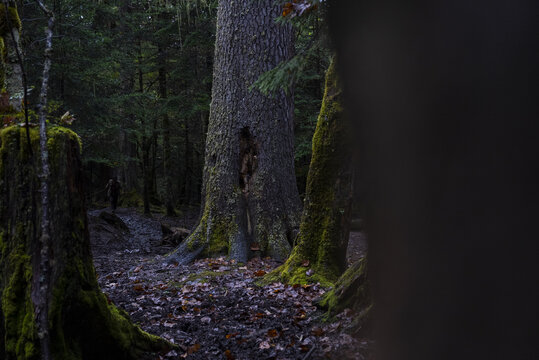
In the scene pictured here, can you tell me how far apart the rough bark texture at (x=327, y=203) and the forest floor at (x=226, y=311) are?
0.36 metres

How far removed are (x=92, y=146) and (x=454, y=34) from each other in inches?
627

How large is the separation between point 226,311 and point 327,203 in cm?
176

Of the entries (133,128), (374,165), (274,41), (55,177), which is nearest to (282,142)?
(274,41)

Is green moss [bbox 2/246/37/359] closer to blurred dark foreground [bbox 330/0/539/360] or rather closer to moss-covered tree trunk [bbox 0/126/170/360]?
moss-covered tree trunk [bbox 0/126/170/360]

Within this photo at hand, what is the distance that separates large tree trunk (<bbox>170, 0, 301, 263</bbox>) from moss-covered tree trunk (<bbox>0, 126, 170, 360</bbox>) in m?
Result: 4.51

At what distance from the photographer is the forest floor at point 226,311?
3.48 meters

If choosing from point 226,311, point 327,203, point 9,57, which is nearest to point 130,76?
point 9,57

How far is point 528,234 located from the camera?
2.32ft

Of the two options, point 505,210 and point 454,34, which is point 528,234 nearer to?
point 505,210

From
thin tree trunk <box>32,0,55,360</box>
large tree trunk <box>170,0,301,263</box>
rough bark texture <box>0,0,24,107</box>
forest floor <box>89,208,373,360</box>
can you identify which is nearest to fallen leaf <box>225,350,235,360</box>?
forest floor <box>89,208,373,360</box>

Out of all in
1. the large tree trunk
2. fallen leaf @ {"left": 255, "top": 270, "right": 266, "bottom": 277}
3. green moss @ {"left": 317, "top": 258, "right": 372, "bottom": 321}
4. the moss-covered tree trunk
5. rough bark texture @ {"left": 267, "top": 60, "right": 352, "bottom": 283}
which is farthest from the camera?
the large tree trunk

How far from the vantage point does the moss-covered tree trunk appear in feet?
9.12

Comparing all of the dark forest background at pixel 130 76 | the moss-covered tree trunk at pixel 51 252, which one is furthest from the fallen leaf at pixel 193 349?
the dark forest background at pixel 130 76

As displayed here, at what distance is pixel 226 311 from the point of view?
473cm
